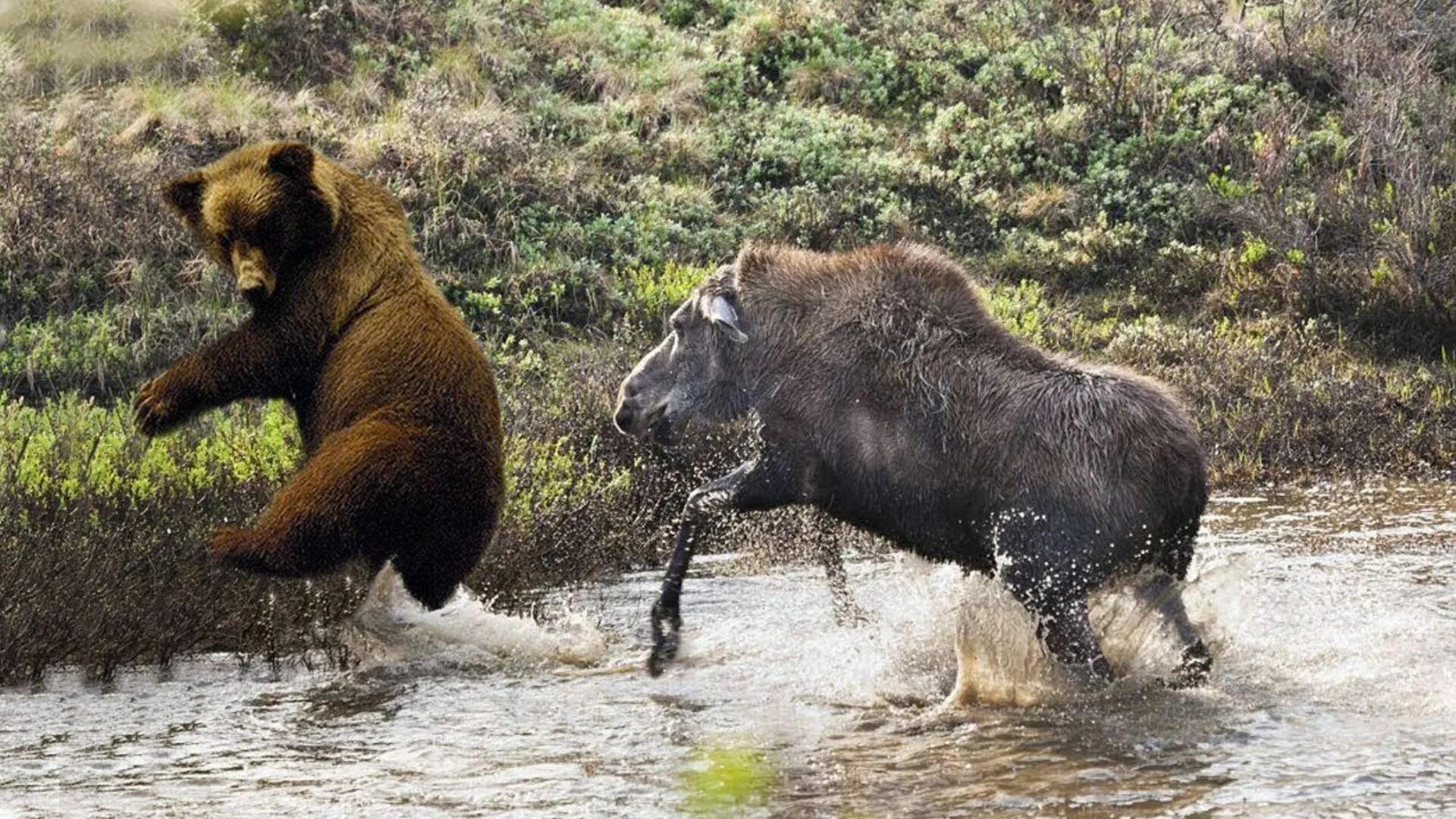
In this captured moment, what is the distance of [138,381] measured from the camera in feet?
42.4

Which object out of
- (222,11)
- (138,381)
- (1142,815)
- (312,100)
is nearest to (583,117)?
(312,100)

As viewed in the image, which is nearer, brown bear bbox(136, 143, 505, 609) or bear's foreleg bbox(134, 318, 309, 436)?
brown bear bbox(136, 143, 505, 609)

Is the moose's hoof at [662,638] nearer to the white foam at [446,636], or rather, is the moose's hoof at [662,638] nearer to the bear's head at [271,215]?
the white foam at [446,636]

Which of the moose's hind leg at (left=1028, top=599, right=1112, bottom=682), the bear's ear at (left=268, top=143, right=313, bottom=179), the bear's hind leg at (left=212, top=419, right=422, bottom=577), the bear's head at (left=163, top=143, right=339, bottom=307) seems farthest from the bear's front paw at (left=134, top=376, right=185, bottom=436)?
the moose's hind leg at (left=1028, top=599, right=1112, bottom=682)

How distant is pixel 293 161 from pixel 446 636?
1872mm

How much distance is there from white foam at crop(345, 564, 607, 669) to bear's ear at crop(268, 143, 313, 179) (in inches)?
58.4

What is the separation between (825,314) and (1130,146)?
34.6 ft

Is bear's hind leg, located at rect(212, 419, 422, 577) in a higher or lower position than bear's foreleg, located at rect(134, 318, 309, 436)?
lower

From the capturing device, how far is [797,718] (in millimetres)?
6508

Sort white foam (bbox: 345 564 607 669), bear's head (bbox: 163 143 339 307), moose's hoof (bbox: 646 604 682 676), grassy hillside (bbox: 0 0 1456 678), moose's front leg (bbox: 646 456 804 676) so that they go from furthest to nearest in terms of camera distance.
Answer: grassy hillside (bbox: 0 0 1456 678)
white foam (bbox: 345 564 607 669)
moose's hoof (bbox: 646 604 682 676)
bear's head (bbox: 163 143 339 307)
moose's front leg (bbox: 646 456 804 676)

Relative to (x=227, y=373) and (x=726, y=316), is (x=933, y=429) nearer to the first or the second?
(x=726, y=316)

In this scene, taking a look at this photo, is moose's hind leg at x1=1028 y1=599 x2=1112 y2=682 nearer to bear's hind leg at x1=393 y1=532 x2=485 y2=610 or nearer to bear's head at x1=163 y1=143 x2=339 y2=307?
bear's hind leg at x1=393 y1=532 x2=485 y2=610

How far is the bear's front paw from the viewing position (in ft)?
23.3

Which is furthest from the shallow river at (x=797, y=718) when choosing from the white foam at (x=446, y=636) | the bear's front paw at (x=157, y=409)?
the bear's front paw at (x=157, y=409)
